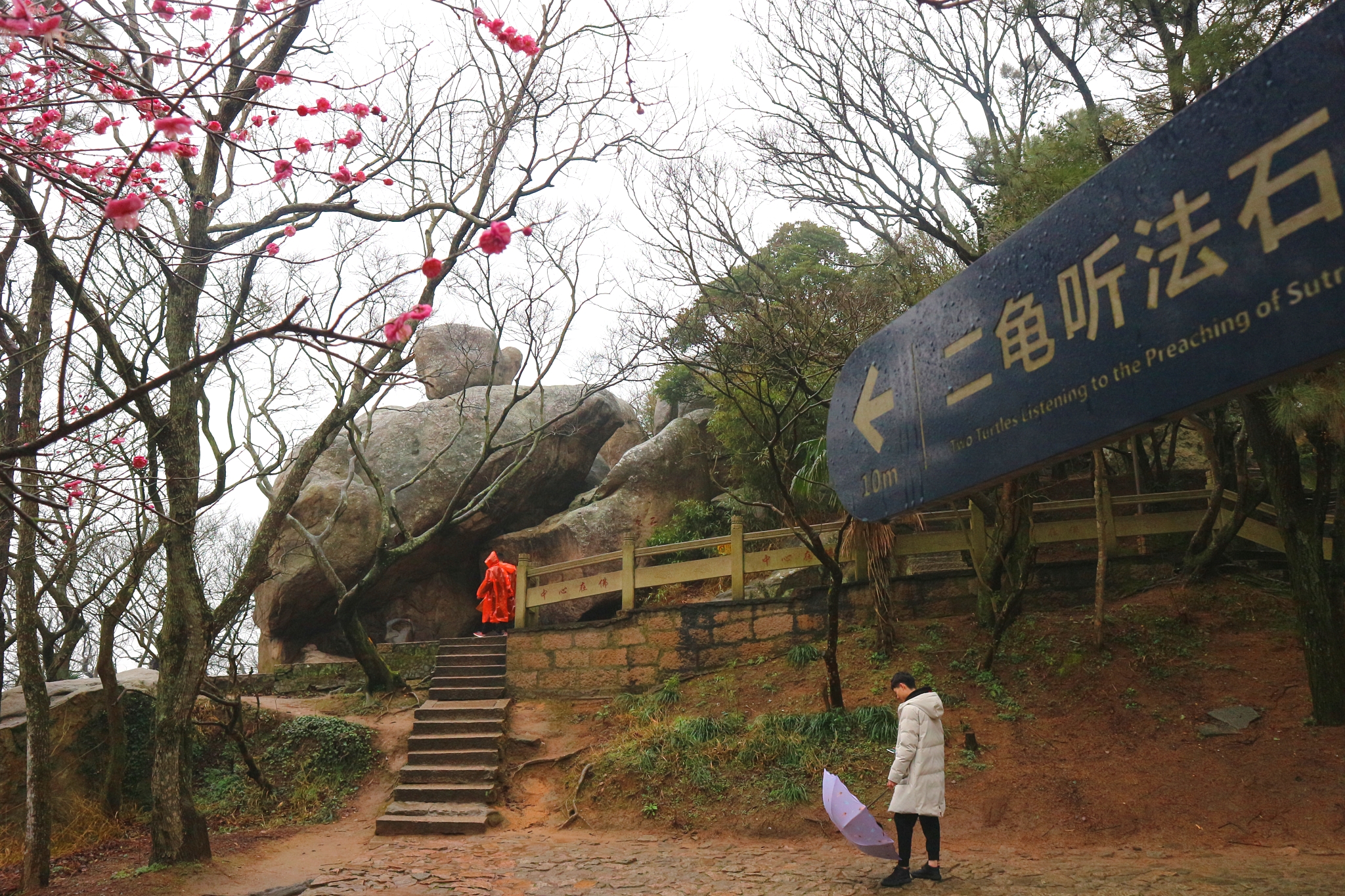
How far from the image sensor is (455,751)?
1082cm

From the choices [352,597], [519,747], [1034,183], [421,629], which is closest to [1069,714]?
[1034,183]

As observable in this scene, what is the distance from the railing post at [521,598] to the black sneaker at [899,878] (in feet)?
28.0

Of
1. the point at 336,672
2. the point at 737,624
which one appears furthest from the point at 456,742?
the point at 336,672

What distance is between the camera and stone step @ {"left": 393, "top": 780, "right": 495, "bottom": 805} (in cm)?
984

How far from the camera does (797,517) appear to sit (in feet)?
31.1

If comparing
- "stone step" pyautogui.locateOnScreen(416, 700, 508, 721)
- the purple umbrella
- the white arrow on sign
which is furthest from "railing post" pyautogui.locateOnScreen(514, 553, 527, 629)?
the white arrow on sign

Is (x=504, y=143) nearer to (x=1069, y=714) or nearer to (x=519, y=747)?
(x=519, y=747)

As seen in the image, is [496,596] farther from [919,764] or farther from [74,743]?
[919,764]

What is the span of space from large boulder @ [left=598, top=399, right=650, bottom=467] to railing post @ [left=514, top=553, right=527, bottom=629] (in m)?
7.53

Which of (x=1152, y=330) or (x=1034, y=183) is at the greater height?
(x=1034, y=183)

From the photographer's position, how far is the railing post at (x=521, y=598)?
45.7ft

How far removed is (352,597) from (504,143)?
302 inches

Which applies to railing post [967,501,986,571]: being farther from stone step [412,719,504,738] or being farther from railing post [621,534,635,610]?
stone step [412,719,504,738]

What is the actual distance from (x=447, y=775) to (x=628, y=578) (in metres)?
3.66
